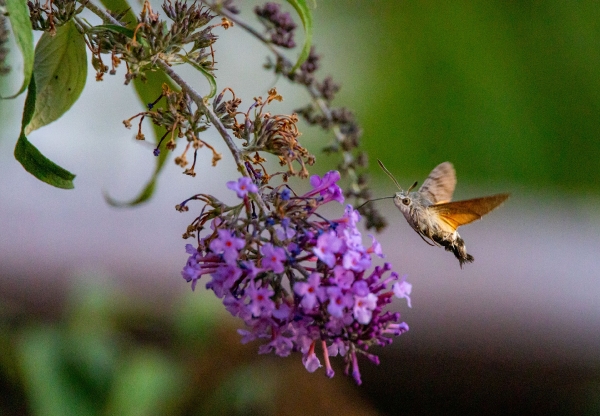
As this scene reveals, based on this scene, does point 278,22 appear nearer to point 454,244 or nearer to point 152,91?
point 152,91

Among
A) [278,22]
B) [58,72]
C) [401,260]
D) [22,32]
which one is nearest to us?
[22,32]

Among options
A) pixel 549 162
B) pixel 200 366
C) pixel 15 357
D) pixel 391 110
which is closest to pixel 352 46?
pixel 391 110

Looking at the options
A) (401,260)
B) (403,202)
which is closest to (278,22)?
(403,202)

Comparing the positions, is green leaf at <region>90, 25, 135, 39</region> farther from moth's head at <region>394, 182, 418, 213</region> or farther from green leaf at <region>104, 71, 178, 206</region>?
moth's head at <region>394, 182, 418, 213</region>

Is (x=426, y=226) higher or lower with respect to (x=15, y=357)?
higher

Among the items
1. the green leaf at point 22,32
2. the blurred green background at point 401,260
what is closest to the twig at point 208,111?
the green leaf at point 22,32

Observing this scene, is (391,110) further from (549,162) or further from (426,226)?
(426,226)

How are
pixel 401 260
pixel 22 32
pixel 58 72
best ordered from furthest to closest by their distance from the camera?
pixel 401 260 < pixel 58 72 < pixel 22 32
